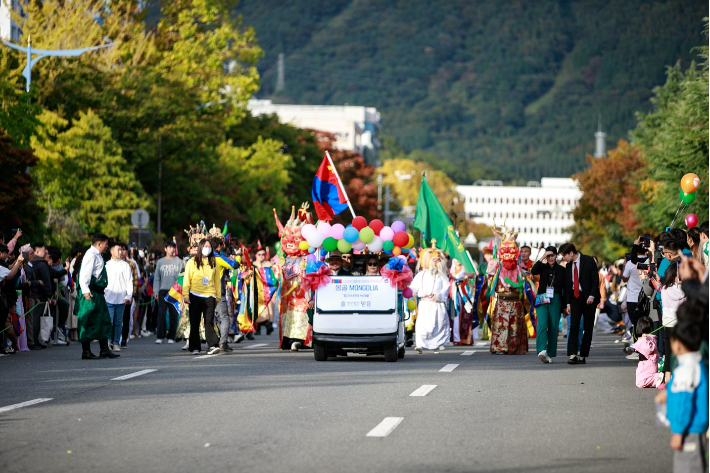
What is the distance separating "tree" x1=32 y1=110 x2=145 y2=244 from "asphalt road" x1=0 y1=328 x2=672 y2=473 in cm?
2635

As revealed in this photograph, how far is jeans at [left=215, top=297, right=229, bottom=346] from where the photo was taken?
21.1 metres

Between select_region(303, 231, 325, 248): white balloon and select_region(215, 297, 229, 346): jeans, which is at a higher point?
select_region(303, 231, 325, 248): white balloon

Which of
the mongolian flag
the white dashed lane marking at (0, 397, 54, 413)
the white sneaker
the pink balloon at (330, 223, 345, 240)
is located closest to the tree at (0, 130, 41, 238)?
the mongolian flag

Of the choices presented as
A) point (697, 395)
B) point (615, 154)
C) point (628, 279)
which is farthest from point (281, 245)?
point (615, 154)

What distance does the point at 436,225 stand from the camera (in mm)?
26312

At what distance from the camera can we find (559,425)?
1156 centimetres

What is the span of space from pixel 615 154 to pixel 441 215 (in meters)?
61.5

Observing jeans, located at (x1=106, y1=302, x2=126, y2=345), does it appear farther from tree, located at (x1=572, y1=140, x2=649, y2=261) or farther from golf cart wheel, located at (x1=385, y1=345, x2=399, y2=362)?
tree, located at (x1=572, y1=140, x2=649, y2=261)

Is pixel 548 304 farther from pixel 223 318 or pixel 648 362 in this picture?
pixel 223 318

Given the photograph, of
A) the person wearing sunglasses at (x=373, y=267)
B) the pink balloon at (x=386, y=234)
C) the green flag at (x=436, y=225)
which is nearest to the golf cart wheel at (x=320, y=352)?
the person wearing sunglasses at (x=373, y=267)

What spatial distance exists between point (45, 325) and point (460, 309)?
8101 millimetres

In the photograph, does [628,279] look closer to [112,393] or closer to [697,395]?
[112,393]

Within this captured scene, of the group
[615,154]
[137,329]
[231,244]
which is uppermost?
[615,154]

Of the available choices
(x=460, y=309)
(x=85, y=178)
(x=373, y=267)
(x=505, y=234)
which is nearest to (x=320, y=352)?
(x=373, y=267)
